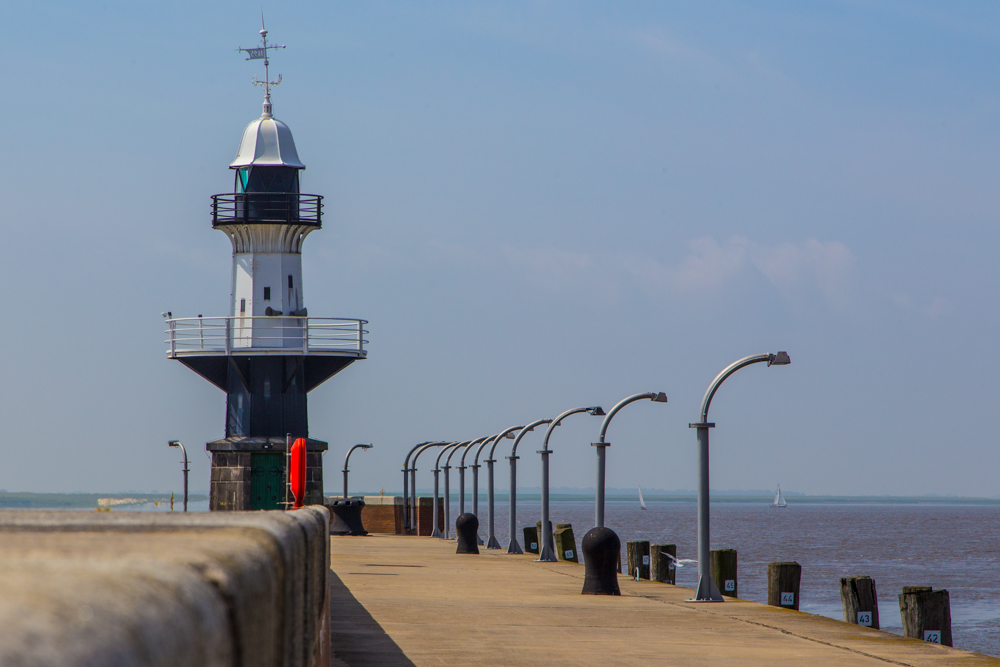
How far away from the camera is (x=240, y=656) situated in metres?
1.67

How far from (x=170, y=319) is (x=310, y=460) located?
6771 mm

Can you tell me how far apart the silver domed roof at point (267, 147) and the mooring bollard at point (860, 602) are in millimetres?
27799

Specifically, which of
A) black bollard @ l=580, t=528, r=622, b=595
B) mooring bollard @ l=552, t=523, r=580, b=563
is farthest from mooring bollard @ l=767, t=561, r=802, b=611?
mooring bollard @ l=552, t=523, r=580, b=563

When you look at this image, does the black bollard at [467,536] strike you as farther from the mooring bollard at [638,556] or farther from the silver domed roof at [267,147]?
the silver domed roof at [267,147]

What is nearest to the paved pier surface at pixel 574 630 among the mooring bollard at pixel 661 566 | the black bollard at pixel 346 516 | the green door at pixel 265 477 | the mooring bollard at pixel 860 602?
the mooring bollard at pixel 860 602

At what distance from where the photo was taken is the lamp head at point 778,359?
59.0 feet

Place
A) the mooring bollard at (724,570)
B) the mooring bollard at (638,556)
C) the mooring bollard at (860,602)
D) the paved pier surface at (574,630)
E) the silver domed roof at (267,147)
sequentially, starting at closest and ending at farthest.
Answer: the paved pier surface at (574,630)
the mooring bollard at (860,602)
the mooring bollard at (724,570)
the mooring bollard at (638,556)
the silver domed roof at (267,147)

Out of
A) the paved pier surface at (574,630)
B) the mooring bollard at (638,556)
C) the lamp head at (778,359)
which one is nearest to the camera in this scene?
the paved pier surface at (574,630)

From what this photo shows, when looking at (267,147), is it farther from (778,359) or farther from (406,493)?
(778,359)

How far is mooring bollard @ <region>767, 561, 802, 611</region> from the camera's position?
2008cm

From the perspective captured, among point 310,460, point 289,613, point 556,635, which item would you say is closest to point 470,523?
point 310,460

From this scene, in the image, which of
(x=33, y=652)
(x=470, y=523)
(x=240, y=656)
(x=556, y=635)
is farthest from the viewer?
(x=470, y=523)

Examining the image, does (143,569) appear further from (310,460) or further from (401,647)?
(310,460)

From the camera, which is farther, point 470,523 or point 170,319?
point 170,319
